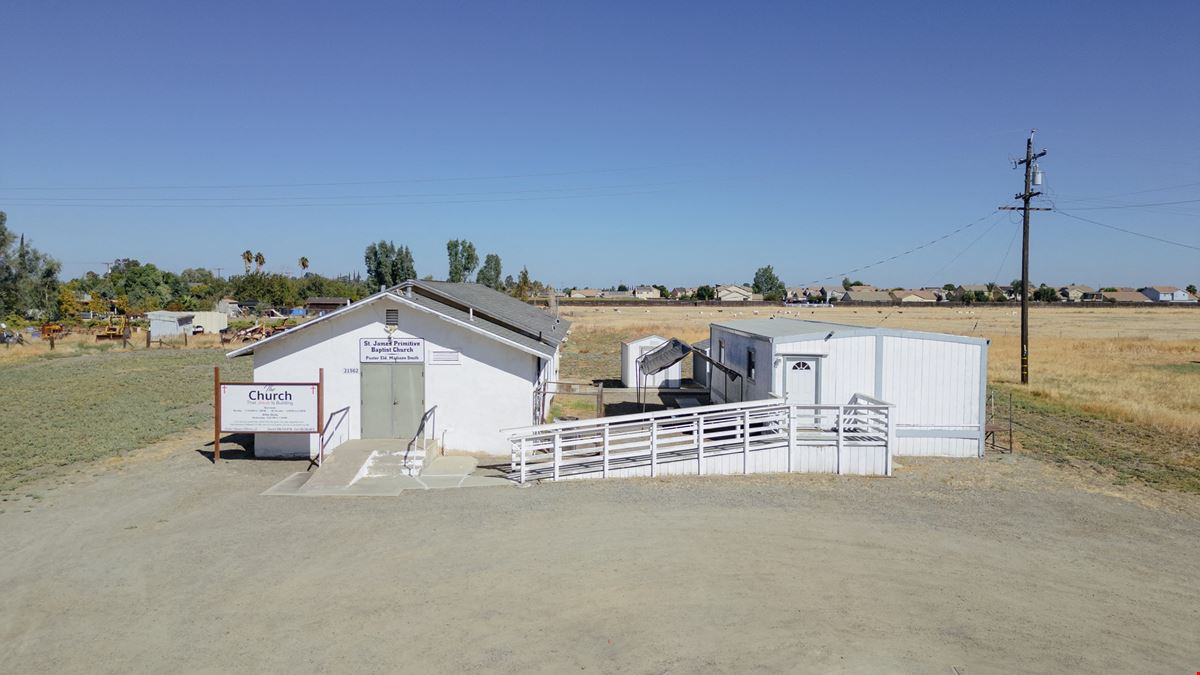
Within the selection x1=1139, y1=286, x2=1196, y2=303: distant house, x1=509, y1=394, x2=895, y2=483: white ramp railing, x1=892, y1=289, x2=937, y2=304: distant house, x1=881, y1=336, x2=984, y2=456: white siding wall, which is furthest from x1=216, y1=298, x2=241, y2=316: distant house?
x1=1139, y1=286, x2=1196, y2=303: distant house

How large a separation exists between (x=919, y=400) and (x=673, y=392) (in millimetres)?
11648

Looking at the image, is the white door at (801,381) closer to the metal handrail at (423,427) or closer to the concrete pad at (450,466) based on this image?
the concrete pad at (450,466)

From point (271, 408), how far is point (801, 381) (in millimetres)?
11621

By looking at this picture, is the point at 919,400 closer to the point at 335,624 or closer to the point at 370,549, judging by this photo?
the point at 370,549

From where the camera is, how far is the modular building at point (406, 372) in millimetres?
16469

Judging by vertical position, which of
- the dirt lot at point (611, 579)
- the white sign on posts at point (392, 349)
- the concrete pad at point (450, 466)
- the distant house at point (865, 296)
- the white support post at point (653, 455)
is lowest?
the dirt lot at point (611, 579)

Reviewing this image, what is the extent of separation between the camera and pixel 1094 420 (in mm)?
21641

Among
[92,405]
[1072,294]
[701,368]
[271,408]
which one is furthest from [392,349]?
[1072,294]

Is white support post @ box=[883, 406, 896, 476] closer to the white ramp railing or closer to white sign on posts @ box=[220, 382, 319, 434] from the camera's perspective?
the white ramp railing

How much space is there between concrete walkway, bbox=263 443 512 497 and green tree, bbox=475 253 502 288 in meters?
80.7

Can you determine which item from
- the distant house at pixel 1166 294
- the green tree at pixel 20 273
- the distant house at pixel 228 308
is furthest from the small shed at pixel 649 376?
the distant house at pixel 1166 294

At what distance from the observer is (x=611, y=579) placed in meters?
8.70

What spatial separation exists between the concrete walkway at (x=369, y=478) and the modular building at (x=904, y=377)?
7.06m

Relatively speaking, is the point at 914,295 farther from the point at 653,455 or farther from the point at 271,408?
the point at 271,408
